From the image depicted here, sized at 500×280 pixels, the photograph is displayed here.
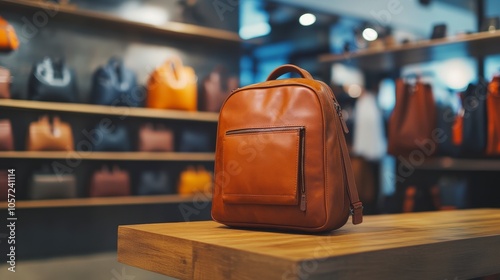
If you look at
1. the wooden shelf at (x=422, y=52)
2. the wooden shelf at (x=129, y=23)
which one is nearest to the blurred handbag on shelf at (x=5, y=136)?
the wooden shelf at (x=129, y=23)

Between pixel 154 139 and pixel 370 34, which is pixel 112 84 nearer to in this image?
pixel 154 139

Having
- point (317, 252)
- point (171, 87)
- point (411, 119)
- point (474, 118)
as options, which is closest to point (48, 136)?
point (171, 87)

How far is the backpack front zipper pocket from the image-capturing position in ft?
3.75

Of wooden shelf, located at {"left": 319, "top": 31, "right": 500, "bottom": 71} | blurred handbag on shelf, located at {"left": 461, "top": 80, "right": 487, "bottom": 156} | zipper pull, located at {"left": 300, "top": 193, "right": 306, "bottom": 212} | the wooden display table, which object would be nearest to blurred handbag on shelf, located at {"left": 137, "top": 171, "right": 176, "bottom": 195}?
wooden shelf, located at {"left": 319, "top": 31, "right": 500, "bottom": 71}

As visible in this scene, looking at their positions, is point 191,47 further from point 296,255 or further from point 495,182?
point 296,255

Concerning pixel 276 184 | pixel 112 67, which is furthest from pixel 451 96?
pixel 276 184

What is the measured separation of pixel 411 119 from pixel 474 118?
43cm

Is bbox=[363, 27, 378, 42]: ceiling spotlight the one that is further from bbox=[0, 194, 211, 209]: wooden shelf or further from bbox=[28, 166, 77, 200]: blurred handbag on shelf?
bbox=[28, 166, 77, 200]: blurred handbag on shelf

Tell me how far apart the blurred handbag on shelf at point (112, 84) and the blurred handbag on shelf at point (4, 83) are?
2.05 feet

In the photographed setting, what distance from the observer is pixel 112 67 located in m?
Result: 4.10

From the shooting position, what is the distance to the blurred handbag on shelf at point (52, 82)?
147 inches

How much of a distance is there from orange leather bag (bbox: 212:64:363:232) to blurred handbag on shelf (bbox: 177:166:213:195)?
3271 mm

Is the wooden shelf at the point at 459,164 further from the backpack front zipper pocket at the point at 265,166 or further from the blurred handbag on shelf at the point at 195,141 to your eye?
the backpack front zipper pocket at the point at 265,166

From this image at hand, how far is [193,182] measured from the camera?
4.56 m
